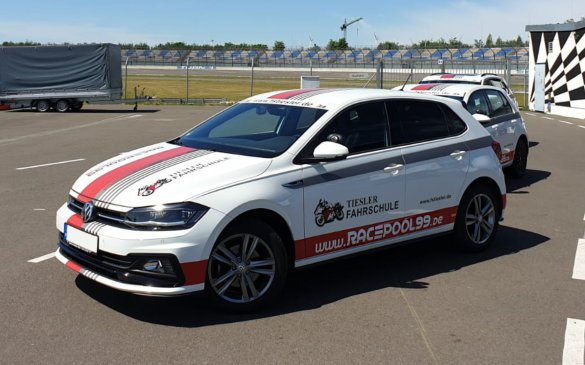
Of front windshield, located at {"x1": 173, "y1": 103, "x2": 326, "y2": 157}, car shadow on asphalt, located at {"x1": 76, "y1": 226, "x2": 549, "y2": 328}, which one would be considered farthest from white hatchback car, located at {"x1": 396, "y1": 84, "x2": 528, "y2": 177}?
front windshield, located at {"x1": 173, "y1": 103, "x2": 326, "y2": 157}

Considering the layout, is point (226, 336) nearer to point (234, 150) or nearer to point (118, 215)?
point (118, 215)

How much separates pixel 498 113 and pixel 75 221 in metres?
7.68

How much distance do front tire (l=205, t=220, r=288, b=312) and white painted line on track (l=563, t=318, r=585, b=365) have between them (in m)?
1.97

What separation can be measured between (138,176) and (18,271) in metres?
1.78

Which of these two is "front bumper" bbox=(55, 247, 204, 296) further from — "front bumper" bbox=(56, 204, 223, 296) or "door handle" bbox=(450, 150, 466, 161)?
"door handle" bbox=(450, 150, 466, 161)

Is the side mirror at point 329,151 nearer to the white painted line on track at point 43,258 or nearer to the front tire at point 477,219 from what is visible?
the front tire at point 477,219

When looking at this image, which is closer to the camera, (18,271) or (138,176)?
(138,176)

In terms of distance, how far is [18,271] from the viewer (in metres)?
5.46

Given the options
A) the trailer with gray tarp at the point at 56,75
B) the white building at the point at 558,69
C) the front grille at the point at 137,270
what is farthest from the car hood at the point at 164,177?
the trailer with gray tarp at the point at 56,75

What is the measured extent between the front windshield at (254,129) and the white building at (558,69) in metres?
22.0

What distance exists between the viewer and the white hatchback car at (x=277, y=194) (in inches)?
165

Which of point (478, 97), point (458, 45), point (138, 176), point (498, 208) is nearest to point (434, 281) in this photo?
point (498, 208)

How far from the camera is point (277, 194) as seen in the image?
14.9ft

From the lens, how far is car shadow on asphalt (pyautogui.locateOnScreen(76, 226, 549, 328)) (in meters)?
4.51
